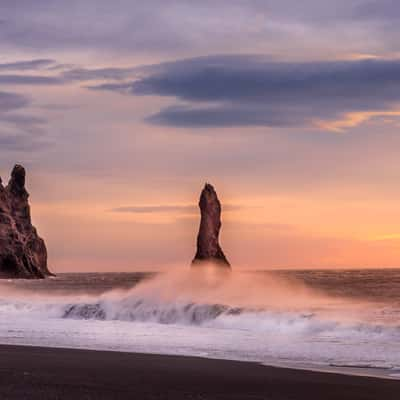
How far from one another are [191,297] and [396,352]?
64.9 feet

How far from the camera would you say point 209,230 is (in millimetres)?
144375

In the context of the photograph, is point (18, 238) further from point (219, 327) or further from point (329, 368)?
point (329, 368)

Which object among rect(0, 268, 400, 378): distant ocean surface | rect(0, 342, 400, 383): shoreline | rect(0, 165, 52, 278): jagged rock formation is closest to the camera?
rect(0, 342, 400, 383): shoreline

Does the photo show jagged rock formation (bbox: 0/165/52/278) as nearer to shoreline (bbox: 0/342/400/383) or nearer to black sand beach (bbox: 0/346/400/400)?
shoreline (bbox: 0/342/400/383)

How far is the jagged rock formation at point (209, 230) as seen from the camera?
143 meters

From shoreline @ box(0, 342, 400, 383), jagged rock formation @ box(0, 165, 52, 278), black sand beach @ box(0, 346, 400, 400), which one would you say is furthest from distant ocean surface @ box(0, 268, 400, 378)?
jagged rock formation @ box(0, 165, 52, 278)

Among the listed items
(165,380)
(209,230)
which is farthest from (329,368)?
(209,230)

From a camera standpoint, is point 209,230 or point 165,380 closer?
point 165,380

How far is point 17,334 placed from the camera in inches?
1052

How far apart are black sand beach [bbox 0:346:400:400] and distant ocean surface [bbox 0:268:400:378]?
5.38ft

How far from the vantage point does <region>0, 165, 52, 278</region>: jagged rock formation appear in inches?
6511

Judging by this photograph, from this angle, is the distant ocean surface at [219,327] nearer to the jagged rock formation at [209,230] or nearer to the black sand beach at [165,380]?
the black sand beach at [165,380]

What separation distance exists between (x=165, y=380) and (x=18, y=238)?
159881mm

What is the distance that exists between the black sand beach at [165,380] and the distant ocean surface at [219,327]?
5.38 feet
